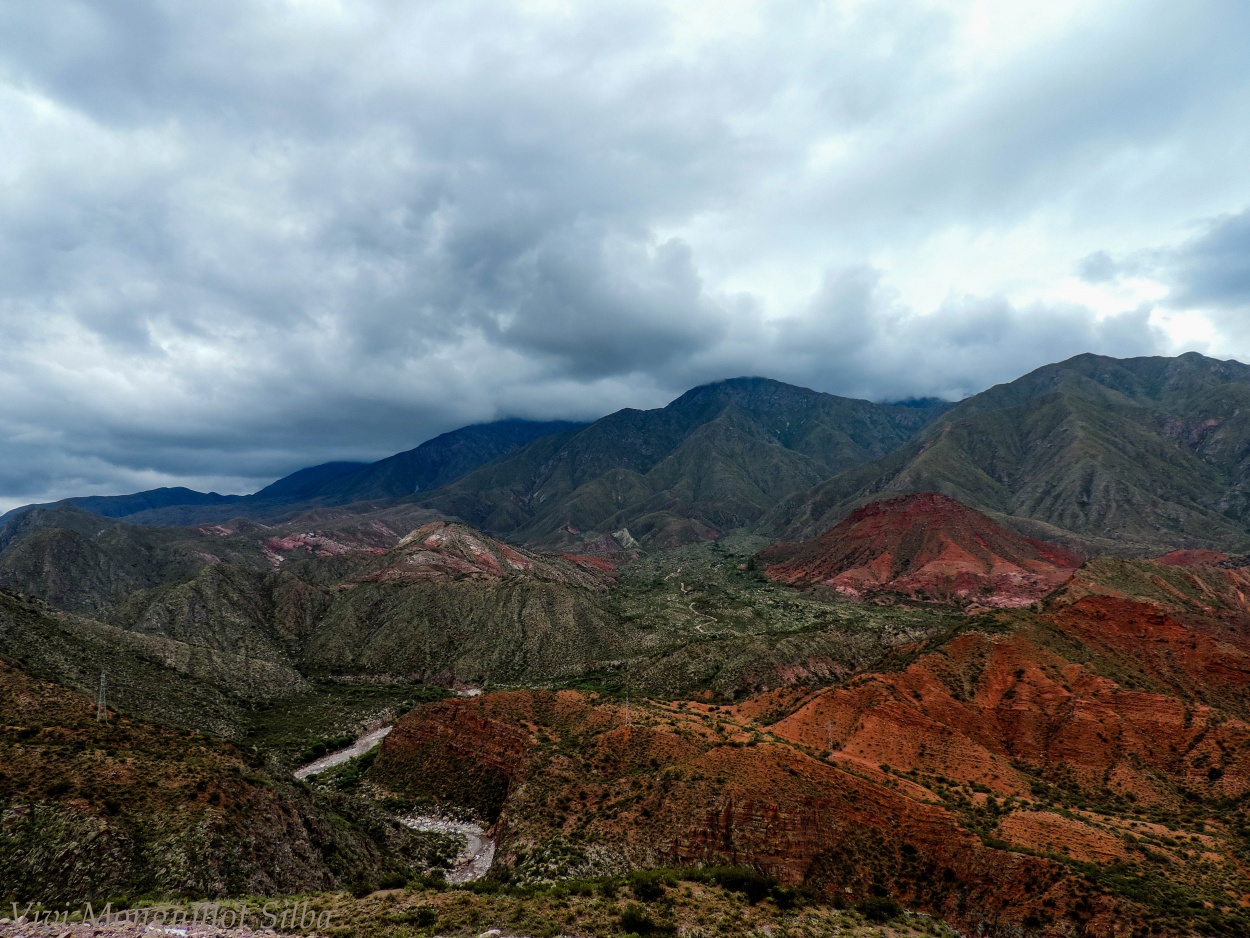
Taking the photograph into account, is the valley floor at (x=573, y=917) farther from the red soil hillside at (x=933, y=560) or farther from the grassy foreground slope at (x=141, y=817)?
the red soil hillside at (x=933, y=560)

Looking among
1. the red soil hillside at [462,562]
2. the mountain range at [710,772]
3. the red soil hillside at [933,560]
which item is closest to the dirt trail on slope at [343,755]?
the mountain range at [710,772]

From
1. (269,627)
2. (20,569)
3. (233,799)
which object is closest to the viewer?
(233,799)

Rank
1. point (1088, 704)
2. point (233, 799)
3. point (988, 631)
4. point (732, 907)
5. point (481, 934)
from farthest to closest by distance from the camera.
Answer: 1. point (988, 631)
2. point (1088, 704)
3. point (233, 799)
4. point (732, 907)
5. point (481, 934)

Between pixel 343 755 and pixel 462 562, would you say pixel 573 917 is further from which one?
pixel 462 562

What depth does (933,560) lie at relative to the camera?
513 ft

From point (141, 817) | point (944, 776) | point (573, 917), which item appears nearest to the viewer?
point (573, 917)

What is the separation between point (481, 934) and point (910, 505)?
635ft

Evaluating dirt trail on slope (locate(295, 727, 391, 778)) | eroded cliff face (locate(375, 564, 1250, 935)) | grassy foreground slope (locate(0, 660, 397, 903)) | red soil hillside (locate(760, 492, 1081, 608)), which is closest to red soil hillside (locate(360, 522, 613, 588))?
dirt trail on slope (locate(295, 727, 391, 778))

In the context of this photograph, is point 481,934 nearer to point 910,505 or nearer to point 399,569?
point 399,569

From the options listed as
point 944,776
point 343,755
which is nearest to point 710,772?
point 944,776

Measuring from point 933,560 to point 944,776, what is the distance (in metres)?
132

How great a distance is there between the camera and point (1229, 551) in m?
184

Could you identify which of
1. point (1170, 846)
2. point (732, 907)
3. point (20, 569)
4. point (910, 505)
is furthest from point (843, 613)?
point (20, 569)

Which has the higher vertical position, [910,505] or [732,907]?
[910,505]
